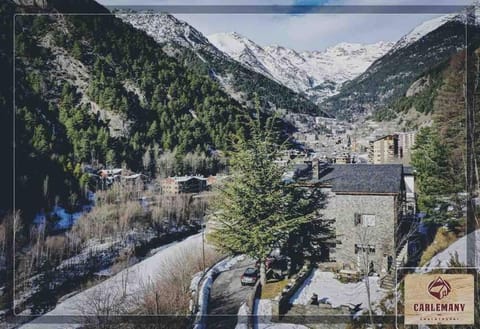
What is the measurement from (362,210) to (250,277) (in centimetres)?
165

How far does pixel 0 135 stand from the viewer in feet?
12.4

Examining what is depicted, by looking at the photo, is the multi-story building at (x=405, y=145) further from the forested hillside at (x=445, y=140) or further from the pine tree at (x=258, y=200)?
the pine tree at (x=258, y=200)

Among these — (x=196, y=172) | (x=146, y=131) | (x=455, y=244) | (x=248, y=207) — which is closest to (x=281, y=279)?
(x=248, y=207)

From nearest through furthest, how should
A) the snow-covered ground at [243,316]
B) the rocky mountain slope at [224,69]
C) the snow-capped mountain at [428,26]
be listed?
the snow-capped mountain at [428,26] → the snow-covered ground at [243,316] → the rocky mountain slope at [224,69]

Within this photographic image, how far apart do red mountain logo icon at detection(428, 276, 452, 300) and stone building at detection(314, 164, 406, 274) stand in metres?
1.61

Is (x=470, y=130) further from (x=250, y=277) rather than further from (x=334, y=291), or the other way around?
(x=250, y=277)

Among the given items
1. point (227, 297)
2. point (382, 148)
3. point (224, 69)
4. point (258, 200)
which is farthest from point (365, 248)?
point (224, 69)

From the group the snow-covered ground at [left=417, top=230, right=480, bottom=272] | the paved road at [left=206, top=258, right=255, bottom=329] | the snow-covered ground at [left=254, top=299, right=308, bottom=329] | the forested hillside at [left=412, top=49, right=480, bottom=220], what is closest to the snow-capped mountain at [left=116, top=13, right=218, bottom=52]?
the forested hillside at [left=412, top=49, right=480, bottom=220]

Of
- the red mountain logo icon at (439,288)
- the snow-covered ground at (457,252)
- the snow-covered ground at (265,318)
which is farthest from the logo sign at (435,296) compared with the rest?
the snow-covered ground at (265,318)

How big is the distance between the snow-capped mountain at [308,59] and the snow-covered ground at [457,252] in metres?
2.14

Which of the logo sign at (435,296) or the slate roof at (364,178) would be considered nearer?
the logo sign at (435,296)

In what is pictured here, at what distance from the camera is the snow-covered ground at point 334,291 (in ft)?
11.9

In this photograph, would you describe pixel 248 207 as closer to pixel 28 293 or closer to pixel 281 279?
pixel 281 279

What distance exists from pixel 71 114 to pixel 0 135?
77 centimetres
